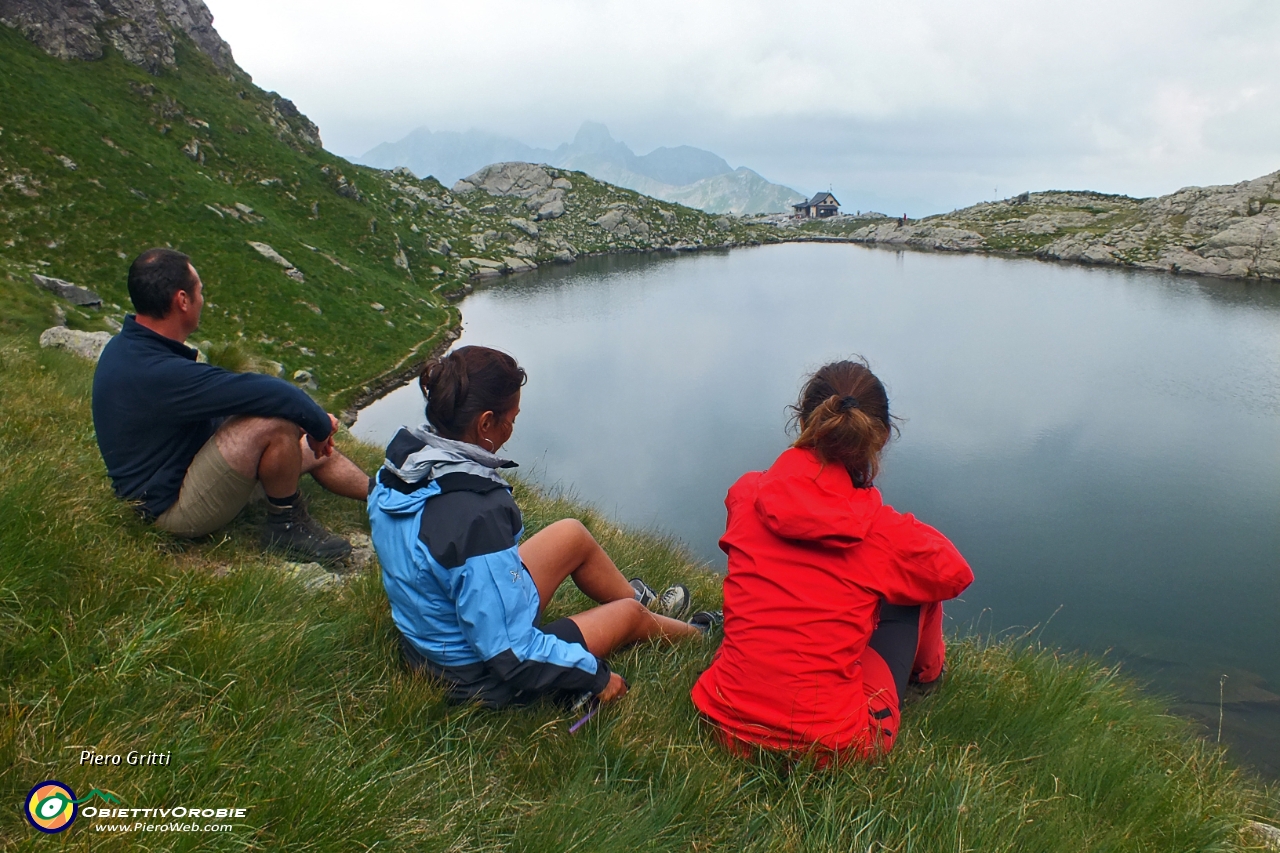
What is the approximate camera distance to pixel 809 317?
3731 centimetres

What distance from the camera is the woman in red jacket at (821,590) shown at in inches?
111

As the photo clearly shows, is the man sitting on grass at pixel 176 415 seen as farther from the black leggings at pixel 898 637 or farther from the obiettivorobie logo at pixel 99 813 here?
the black leggings at pixel 898 637

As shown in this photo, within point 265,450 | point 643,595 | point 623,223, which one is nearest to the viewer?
point 265,450

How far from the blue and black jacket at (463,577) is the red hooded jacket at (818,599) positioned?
759 millimetres

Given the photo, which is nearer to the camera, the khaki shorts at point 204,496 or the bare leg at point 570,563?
the bare leg at point 570,563

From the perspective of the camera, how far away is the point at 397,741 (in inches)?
104

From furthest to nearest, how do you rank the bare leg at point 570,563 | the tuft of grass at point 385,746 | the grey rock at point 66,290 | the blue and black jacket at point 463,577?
the grey rock at point 66,290 < the bare leg at point 570,563 < the blue and black jacket at point 463,577 < the tuft of grass at point 385,746

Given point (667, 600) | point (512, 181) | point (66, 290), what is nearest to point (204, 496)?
point (667, 600)

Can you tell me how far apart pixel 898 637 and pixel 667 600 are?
78.5 inches

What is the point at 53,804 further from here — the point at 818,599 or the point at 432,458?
the point at 818,599

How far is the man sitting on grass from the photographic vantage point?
3.88m

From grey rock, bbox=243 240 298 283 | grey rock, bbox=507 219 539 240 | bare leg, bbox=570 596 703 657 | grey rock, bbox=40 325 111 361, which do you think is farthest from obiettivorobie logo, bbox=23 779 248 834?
grey rock, bbox=507 219 539 240

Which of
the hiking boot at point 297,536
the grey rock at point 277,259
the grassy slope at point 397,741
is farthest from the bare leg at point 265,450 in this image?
the grey rock at point 277,259

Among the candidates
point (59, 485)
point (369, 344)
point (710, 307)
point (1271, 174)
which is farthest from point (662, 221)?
point (59, 485)
